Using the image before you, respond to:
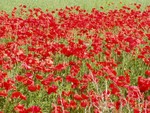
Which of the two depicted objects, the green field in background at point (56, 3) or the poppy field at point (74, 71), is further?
the green field in background at point (56, 3)

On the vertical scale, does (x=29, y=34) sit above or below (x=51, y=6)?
below

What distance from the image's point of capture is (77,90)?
406cm

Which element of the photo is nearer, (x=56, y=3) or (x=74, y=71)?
(x=74, y=71)

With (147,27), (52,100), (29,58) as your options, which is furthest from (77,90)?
(147,27)

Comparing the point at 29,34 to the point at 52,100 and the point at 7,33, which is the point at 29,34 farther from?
the point at 52,100

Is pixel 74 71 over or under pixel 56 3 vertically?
under

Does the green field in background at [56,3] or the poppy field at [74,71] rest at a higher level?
the green field in background at [56,3]

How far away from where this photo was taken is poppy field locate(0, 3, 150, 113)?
3.13 metres

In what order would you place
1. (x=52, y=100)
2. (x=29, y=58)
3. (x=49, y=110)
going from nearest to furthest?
1. (x=49, y=110)
2. (x=52, y=100)
3. (x=29, y=58)

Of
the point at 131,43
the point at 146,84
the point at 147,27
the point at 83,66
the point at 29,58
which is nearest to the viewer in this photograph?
the point at 146,84

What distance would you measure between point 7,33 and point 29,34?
1.04 metres

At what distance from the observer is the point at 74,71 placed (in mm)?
3963

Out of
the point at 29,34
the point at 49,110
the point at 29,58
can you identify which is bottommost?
the point at 49,110

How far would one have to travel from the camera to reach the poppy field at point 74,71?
3135 millimetres
